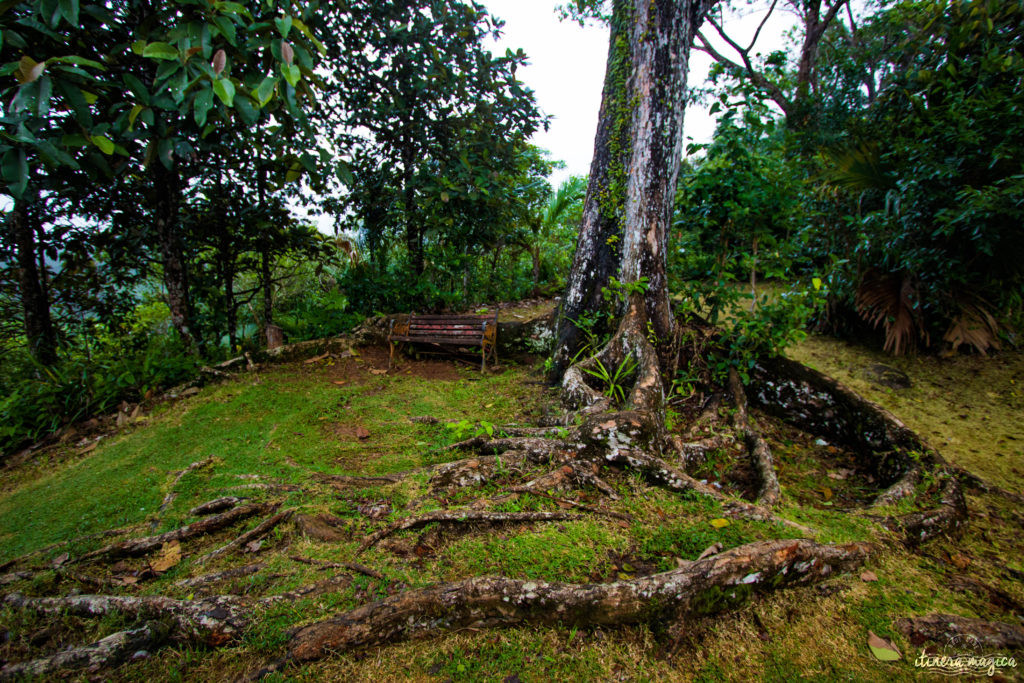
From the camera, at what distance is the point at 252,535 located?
101 inches

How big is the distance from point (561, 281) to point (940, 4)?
7.30 meters

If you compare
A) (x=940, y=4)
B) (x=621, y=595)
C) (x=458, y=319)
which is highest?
(x=940, y=4)

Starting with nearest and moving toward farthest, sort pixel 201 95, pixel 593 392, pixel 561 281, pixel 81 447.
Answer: pixel 201 95 → pixel 593 392 → pixel 81 447 → pixel 561 281

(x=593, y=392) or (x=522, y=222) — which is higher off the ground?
(x=522, y=222)

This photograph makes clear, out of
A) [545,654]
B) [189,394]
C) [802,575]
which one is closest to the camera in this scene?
[545,654]

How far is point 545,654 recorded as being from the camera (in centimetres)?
188

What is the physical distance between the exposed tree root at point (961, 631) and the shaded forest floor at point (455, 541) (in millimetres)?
65

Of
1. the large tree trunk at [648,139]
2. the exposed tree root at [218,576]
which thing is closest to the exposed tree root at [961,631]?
the large tree trunk at [648,139]

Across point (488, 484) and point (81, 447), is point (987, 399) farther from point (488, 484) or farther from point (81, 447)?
point (81, 447)

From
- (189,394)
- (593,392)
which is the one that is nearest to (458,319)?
(593,392)

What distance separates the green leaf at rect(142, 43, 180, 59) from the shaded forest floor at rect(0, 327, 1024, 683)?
2.75m

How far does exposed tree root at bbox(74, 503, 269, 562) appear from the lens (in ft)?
8.29

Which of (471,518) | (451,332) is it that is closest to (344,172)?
(471,518)

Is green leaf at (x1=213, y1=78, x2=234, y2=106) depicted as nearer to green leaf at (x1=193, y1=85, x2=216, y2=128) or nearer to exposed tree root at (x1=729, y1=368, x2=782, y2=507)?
green leaf at (x1=193, y1=85, x2=216, y2=128)
